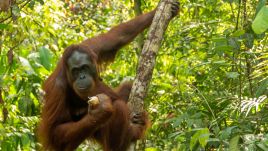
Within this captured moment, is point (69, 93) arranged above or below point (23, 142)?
above

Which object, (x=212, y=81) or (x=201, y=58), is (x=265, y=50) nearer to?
(x=212, y=81)

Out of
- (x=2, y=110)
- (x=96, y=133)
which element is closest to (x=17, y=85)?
(x=2, y=110)

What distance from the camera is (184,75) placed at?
372 centimetres

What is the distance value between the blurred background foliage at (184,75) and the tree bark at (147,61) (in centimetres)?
28

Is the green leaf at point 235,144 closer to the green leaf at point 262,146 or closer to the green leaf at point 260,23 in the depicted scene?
the green leaf at point 262,146

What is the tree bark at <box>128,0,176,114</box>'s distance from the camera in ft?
8.27

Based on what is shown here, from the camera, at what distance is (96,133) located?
3.30 m

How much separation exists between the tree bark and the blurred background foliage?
11.2 inches

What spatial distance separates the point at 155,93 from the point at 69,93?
1.01 metres

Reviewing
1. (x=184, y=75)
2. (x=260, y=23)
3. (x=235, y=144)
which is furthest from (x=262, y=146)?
(x=184, y=75)

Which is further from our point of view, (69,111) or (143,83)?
(69,111)

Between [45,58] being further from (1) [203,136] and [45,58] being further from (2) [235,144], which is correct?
(2) [235,144]

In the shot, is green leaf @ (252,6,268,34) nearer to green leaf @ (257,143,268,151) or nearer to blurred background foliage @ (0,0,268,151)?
blurred background foliage @ (0,0,268,151)

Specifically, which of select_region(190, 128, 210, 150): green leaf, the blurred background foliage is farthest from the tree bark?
select_region(190, 128, 210, 150): green leaf
